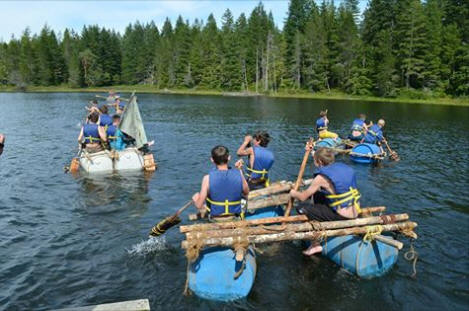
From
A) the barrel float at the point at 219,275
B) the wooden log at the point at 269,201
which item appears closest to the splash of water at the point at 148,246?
the wooden log at the point at 269,201

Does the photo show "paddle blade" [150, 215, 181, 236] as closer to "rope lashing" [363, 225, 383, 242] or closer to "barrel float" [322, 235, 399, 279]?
"barrel float" [322, 235, 399, 279]

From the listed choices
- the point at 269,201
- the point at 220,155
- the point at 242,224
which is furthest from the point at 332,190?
the point at 220,155

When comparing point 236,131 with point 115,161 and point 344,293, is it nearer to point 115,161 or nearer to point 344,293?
point 115,161

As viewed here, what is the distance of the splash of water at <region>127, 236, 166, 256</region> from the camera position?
10.5m

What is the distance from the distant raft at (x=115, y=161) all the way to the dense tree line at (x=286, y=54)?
210ft

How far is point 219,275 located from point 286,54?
93853 mm

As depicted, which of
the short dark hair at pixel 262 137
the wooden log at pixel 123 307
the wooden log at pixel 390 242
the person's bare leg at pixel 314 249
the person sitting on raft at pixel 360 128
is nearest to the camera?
the wooden log at pixel 123 307

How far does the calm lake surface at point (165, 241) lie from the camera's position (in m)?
8.44

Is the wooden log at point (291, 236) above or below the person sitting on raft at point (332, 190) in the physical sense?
below

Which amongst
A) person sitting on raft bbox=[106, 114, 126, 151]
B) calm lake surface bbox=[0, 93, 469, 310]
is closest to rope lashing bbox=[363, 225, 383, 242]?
calm lake surface bbox=[0, 93, 469, 310]

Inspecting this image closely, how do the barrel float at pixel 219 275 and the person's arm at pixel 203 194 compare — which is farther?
the person's arm at pixel 203 194

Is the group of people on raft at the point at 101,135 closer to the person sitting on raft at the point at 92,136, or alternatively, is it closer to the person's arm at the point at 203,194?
the person sitting on raft at the point at 92,136

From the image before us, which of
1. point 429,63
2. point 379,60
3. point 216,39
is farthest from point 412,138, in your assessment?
point 216,39

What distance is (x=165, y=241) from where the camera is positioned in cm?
1116
